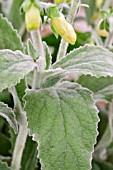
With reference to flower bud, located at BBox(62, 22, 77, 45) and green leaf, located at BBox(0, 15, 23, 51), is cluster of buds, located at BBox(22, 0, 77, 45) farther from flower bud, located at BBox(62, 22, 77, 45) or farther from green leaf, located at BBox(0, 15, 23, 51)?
green leaf, located at BBox(0, 15, 23, 51)

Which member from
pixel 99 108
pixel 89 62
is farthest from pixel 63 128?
pixel 99 108

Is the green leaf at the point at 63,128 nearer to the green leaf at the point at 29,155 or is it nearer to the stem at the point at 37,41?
the stem at the point at 37,41

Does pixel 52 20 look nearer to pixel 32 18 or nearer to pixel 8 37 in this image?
pixel 32 18

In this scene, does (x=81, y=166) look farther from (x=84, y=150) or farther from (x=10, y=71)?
(x=10, y=71)

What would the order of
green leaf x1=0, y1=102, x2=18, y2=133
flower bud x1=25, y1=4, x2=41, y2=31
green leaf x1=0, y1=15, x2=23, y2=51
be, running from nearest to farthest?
1. flower bud x1=25, y1=4, x2=41, y2=31
2. green leaf x1=0, y1=102, x2=18, y2=133
3. green leaf x1=0, y1=15, x2=23, y2=51

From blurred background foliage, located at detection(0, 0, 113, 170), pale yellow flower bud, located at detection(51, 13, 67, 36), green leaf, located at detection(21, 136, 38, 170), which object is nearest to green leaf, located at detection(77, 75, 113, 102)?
blurred background foliage, located at detection(0, 0, 113, 170)

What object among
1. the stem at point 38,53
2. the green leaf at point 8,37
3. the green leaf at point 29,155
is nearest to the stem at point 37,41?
the stem at point 38,53
